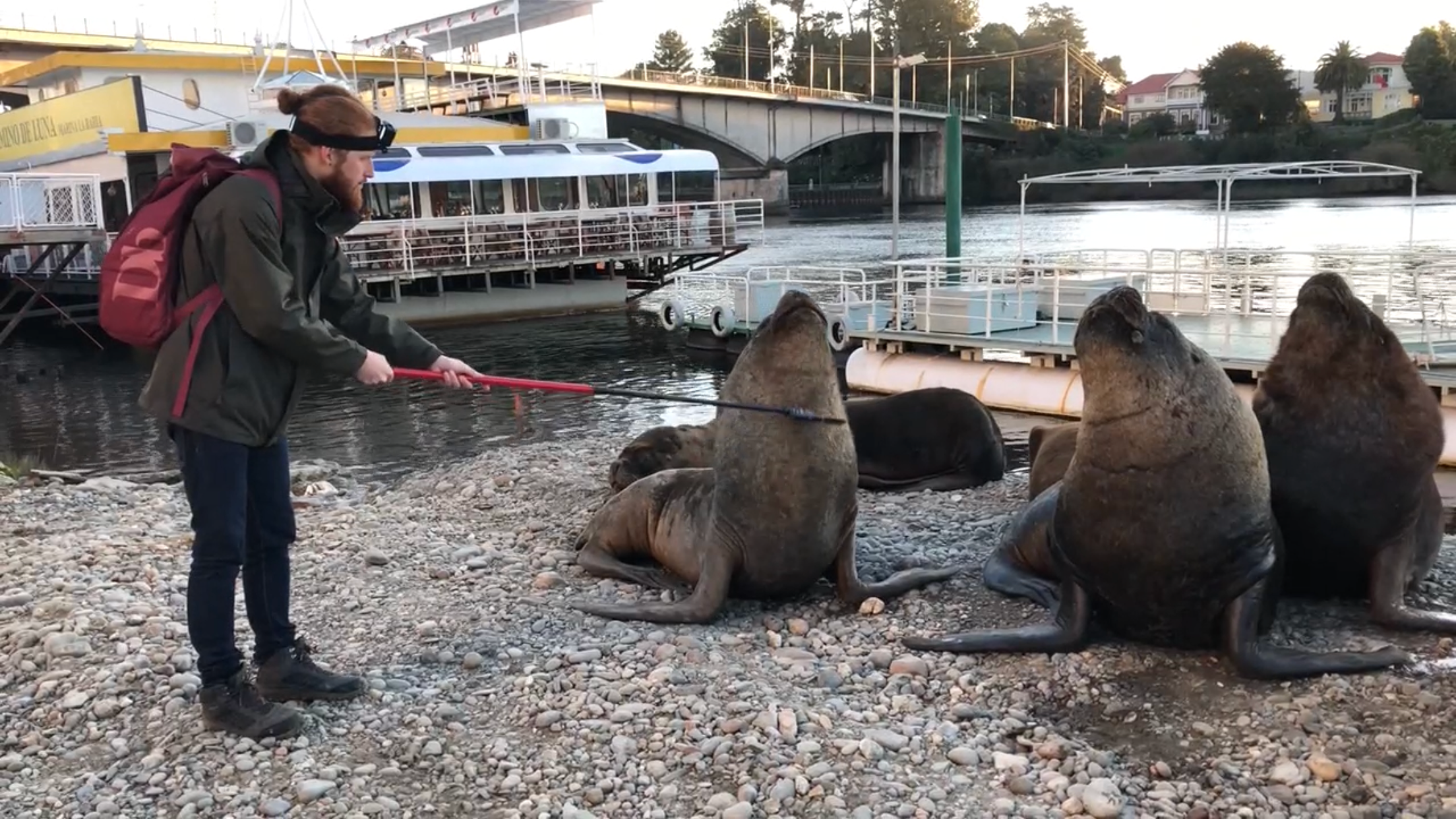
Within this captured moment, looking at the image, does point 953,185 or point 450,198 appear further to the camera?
point 450,198

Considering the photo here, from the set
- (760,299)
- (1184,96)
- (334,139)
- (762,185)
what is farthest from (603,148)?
(1184,96)

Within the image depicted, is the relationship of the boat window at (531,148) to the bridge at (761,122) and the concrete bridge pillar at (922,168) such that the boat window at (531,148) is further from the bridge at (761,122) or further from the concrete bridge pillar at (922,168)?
the concrete bridge pillar at (922,168)

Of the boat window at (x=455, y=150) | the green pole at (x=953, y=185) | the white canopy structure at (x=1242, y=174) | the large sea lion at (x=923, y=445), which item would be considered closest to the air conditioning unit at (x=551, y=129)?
the boat window at (x=455, y=150)

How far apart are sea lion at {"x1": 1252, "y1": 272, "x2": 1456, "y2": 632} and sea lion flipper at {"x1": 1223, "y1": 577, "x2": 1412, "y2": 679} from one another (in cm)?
54

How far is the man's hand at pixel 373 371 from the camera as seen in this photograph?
3.89 metres

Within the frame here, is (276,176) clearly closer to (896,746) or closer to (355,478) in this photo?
(896,746)

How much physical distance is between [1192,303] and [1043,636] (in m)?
13.9

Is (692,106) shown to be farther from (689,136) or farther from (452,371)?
(452,371)

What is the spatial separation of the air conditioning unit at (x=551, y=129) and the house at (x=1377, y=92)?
312ft

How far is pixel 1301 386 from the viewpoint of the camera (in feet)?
17.3

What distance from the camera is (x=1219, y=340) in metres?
14.9

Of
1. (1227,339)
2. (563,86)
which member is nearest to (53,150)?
(563,86)

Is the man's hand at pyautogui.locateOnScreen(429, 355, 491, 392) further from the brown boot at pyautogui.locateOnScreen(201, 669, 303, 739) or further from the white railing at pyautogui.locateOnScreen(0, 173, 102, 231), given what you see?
the white railing at pyautogui.locateOnScreen(0, 173, 102, 231)

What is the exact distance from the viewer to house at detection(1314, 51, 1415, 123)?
11012cm
